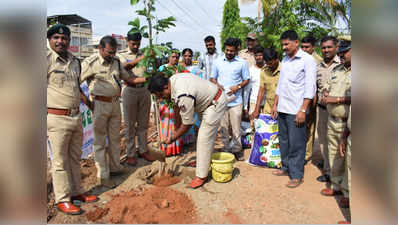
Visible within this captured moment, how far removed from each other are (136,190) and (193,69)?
9.99 ft

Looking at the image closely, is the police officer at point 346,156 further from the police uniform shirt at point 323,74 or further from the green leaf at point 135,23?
the green leaf at point 135,23

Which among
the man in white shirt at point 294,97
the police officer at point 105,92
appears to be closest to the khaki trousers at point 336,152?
the man in white shirt at point 294,97

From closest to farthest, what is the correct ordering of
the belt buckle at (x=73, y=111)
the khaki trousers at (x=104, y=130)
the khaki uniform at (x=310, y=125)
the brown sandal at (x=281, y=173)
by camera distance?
1. the belt buckle at (x=73, y=111)
2. the khaki trousers at (x=104, y=130)
3. the brown sandal at (x=281, y=173)
4. the khaki uniform at (x=310, y=125)

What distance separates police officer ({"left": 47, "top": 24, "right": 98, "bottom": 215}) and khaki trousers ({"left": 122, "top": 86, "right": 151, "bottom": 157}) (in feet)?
4.35

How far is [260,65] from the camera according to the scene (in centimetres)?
487

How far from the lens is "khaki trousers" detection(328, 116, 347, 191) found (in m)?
2.95

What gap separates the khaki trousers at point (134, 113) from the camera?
420cm

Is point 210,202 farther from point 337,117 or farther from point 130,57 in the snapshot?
point 130,57

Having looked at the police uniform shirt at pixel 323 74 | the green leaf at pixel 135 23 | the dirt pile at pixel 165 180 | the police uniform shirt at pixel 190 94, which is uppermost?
the green leaf at pixel 135 23

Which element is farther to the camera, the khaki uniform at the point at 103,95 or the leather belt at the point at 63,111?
the khaki uniform at the point at 103,95

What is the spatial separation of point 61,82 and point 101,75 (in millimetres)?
689

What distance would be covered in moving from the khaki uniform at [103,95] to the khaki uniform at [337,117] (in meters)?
2.71
